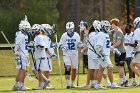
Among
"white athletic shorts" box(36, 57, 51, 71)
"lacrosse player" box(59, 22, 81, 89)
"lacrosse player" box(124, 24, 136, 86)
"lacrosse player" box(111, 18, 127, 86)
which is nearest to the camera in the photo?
"white athletic shorts" box(36, 57, 51, 71)

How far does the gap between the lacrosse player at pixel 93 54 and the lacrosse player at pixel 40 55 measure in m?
1.39

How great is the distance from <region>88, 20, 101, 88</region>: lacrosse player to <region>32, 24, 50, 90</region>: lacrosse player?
1.39 m

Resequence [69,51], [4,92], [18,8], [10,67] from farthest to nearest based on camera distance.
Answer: [18,8] < [10,67] < [69,51] < [4,92]

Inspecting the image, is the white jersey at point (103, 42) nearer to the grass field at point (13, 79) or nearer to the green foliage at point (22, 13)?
the grass field at point (13, 79)

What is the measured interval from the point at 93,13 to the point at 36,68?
137 ft

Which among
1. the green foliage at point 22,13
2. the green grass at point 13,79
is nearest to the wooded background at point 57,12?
the green foliage at point 22,13

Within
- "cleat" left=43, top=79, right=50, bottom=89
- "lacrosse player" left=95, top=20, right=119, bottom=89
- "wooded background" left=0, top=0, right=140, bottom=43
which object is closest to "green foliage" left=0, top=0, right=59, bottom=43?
"wooded background" left=0, top=0, right=140, bottom=43

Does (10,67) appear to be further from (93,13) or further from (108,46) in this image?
(93,13)

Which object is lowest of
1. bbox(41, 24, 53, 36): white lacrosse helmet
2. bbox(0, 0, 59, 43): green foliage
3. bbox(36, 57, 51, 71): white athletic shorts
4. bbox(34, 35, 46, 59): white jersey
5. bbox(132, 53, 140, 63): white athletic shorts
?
bbox(36, 57, 51, 71): white athletic shorts

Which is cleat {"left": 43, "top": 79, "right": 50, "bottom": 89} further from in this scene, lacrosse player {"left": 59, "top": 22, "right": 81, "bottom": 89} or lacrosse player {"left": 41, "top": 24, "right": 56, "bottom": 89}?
lacrosse player {"left": 59, "top": 22, "right": 81, "bottom": 89}

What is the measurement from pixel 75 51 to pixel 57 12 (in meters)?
41.2

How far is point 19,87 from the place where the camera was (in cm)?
2245

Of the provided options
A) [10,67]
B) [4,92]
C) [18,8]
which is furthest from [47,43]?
[18,8]

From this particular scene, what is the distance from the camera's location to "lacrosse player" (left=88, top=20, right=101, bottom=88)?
2236cm
